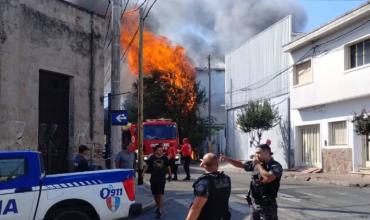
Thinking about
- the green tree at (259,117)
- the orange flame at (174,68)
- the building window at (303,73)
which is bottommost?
the green tree at (259,117)

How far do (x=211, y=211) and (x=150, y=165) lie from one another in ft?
22.4

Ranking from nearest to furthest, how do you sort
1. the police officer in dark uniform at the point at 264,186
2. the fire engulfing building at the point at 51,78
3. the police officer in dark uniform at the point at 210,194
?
the police officer in dark uniform at the point at 210,194
the police officer in dark uniform at the point at 264,186
the fire engulfing building at the point at 51,78

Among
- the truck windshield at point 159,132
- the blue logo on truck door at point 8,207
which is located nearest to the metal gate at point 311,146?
the truck windshield at point 159,132

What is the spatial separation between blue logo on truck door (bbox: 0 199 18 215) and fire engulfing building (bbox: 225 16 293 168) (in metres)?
24.8

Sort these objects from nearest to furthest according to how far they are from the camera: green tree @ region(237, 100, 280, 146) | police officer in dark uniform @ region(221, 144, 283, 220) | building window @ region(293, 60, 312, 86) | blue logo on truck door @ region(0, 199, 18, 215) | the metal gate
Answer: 1. police officer in dark uniform @ region(221, 144, 283, 220)
2. blue logo on truck door @ region(0, 199, 18, 215)
3. the metal gate
4. building window @ region(293, 60, 312, 86)
5. green tree @ region(237, 100, 280, 146)

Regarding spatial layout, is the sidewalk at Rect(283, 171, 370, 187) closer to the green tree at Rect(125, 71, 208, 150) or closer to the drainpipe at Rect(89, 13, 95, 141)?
the drainpipe at Rect(89, 13, 95, 141)

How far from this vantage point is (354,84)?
24656 mm

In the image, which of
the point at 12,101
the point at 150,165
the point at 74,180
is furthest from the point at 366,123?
the point at 74,180

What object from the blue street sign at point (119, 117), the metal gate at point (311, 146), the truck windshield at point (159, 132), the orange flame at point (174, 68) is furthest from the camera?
the orange flame at point (174, 68)

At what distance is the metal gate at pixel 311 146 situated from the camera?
1133 inches

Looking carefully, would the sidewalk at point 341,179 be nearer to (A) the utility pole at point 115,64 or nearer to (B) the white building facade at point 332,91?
(B) the white building facade at point 332,91

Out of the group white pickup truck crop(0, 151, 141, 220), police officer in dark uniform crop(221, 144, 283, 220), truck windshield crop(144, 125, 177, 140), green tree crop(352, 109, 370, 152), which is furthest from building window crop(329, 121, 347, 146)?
police officer in dark uniform crop(221, 144, 283, 220)

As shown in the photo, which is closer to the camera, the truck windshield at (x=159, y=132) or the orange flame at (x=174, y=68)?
the truck windshield at (x=159, y=132)

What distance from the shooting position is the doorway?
1562 centimetres
